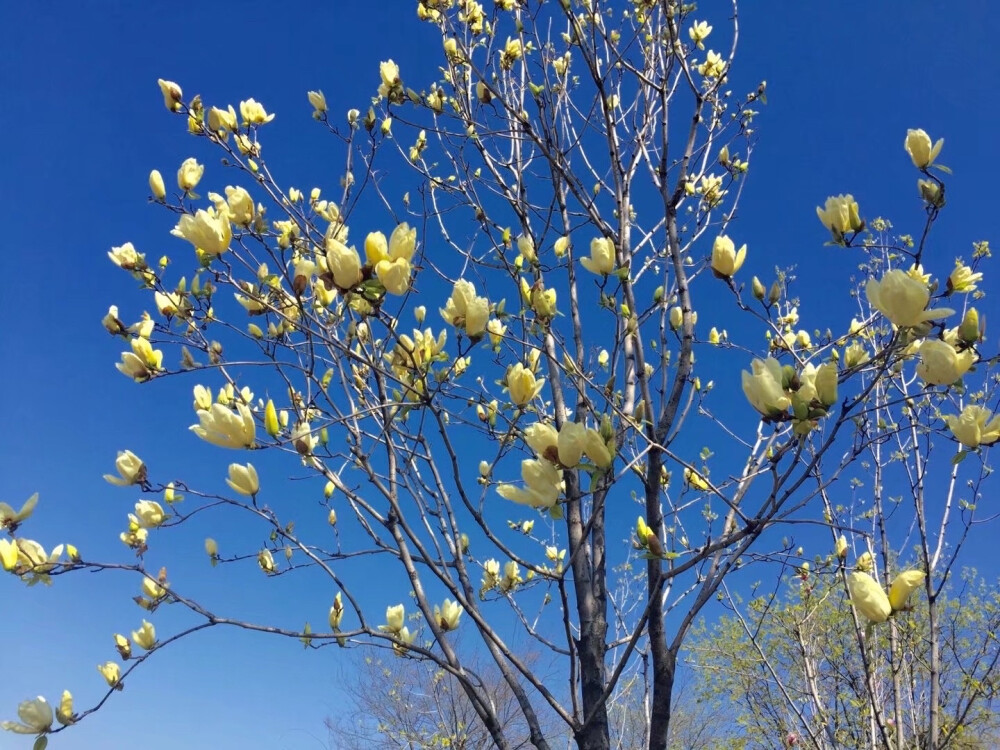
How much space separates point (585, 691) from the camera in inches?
59.8

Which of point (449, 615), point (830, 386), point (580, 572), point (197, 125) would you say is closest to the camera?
point (830, 386)

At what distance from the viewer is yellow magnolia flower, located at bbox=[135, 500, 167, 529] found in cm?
169

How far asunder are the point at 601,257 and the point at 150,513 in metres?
1.26

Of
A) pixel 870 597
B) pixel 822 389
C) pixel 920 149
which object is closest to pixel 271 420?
pixel 822 389

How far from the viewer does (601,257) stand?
1600 mm

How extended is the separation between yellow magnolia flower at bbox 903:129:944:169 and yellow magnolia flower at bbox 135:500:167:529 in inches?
73.0

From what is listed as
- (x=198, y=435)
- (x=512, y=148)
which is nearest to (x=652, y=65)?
(x=512, y=148)

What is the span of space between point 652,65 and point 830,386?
4.62 feet

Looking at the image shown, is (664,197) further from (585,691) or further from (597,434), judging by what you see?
(585,691)

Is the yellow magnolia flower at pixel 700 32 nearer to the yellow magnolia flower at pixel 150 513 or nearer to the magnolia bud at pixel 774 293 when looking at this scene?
the magnolia bud at pixel 774 293

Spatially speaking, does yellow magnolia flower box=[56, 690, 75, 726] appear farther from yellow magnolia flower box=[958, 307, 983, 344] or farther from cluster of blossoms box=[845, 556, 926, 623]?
yellow magnolia flower box=[958, 307, 983, 344]

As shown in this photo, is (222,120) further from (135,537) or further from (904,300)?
(904,300)

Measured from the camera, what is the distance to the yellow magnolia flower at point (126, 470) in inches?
65.1

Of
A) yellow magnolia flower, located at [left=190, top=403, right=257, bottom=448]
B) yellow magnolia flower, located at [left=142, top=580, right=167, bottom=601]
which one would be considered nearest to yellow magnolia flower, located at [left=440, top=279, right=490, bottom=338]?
yellow magnolia flower, located at [left=190, top=403, right=257, bottom=448]
